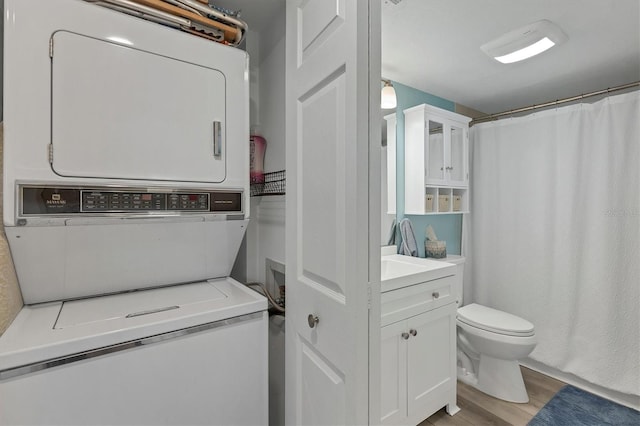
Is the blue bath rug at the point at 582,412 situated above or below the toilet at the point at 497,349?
below

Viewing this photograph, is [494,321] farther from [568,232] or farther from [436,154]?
[436,154]

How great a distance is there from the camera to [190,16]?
3.77ft

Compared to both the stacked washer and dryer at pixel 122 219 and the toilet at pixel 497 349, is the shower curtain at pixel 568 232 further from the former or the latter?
the stacked washer and dryer at pixel 122 219

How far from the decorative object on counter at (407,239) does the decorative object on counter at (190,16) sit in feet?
6.03

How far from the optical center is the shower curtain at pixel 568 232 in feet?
7.24

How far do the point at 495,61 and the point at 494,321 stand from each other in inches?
79.9

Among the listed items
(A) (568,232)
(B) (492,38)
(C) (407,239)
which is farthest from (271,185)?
(A) (568,232)

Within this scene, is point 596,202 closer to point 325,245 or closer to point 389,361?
point 389,361

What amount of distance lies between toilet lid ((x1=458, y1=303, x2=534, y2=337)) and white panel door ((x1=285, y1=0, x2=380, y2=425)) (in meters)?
1.73

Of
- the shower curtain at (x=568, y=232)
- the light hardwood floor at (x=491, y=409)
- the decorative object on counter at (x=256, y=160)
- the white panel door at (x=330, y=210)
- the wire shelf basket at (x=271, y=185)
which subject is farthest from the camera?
the shower curtain at (x=568, y=232)

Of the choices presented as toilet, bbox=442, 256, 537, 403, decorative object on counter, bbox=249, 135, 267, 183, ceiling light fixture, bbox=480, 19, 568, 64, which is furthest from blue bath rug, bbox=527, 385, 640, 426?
ceiling light fixture, bbox=480, 19, 568, 64

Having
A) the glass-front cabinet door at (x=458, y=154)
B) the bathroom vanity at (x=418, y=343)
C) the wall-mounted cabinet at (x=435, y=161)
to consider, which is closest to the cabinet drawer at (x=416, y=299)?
the bathroom vanity at (x=418, y=343)

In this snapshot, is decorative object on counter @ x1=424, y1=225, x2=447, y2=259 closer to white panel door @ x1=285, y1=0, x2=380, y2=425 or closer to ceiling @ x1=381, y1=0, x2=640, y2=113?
ceiling @ x1=381, y1=0, x2=640, y2=113

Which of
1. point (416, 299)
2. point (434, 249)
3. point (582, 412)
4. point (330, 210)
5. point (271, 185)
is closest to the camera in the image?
point (330, 210)
